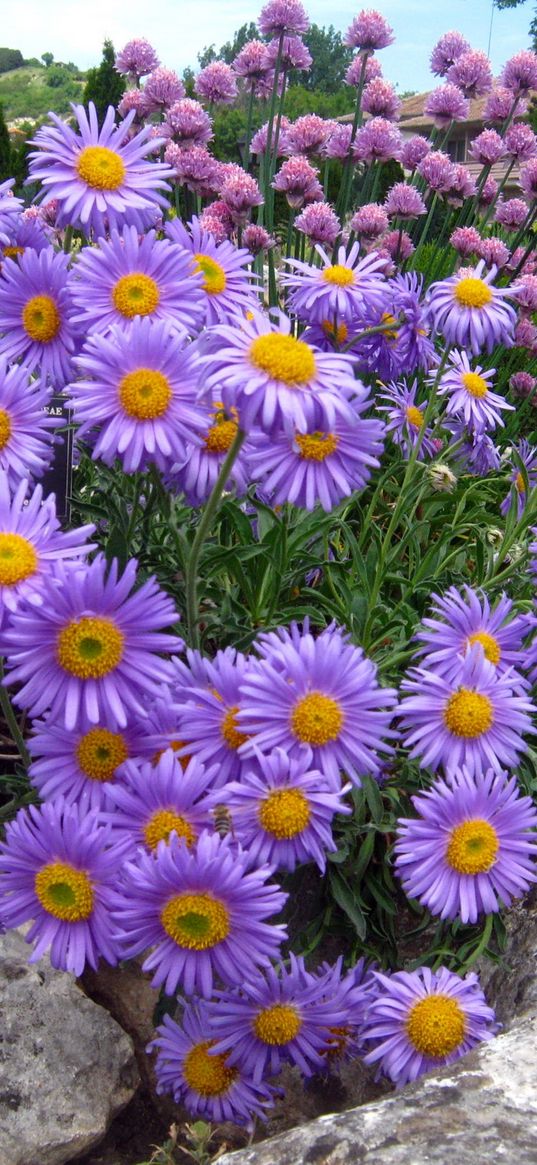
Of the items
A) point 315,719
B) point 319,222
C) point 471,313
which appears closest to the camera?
point 315,719

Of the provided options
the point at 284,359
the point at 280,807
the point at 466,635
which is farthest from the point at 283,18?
the point at 280,807

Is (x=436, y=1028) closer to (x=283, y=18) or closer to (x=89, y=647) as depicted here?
(x=89, y=647)

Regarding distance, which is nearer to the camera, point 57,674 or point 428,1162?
point 428,1162

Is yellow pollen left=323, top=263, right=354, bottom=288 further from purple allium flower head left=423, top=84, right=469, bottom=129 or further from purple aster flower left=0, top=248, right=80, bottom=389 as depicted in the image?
purple allium flower head left=423, top=84, right=469, bottom=129

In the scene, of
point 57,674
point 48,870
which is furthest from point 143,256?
point 48,870

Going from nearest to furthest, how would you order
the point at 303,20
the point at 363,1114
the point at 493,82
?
the point at 363,1114 → the point at 303,20 → the point at 493,82

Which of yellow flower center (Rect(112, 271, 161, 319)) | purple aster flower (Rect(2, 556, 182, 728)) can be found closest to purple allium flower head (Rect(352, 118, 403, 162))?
yellow flower center (Rect(112, 271, 161, 319))

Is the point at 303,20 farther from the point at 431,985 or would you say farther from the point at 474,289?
the point at 431,985
